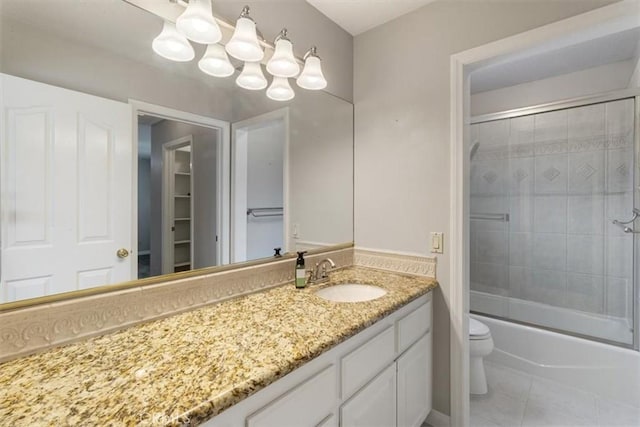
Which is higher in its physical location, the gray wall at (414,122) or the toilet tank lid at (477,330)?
the gray wall at (414,122)

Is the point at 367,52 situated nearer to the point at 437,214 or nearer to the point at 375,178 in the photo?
the point at 375,178

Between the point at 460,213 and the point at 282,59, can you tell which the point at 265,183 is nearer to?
the point at 282,59

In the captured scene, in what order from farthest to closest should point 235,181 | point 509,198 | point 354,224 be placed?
point 509,198, point 354,224, point 235,181

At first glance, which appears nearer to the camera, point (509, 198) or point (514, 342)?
point (514, 342)

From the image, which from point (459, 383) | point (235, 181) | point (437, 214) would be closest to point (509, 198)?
point (437, 214)

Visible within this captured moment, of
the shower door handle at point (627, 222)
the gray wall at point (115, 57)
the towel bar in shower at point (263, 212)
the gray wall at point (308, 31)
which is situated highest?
the gray wall at point (308, 31)

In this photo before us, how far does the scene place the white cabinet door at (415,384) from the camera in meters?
1.37

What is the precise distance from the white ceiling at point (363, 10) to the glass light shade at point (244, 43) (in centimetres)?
64

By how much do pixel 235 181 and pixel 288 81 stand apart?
0.69 metres

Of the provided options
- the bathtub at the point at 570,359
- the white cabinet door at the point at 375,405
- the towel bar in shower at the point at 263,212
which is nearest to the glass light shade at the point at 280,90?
the towel bar in shower at the point at 263,212

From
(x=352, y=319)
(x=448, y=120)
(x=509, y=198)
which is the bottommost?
(x=352, y=319)

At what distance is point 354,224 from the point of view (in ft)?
6.75

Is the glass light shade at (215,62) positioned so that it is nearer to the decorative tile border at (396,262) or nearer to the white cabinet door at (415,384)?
the decorative tile border at (396,262)

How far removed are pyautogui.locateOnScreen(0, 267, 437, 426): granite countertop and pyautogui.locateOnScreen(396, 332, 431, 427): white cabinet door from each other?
1.26ft
